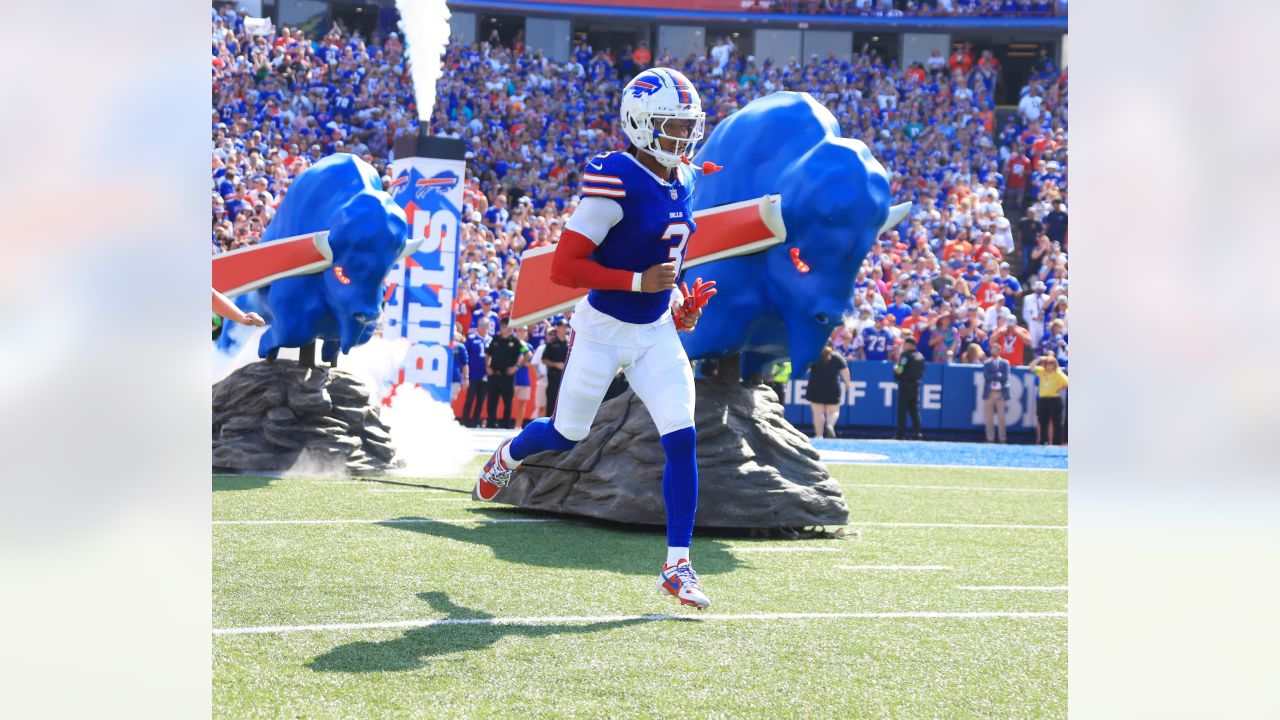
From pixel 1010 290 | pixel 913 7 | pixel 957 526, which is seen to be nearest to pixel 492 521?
pixel 957 526

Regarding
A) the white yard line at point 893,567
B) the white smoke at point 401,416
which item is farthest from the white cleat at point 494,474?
the white smoke at point 401,416

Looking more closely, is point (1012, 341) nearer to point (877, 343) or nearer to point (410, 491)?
point (877, 343)

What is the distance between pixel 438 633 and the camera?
3.58m

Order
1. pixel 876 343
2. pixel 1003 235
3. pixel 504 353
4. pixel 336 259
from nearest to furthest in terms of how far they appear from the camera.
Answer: pixel 336 259
pixel 504 353
pixel 876 343
pixel 1003 235

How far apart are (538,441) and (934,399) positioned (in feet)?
35.5

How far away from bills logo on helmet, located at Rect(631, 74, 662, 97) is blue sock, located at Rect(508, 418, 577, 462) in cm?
117

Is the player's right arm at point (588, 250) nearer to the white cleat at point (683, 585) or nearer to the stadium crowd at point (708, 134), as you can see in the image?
the white cleat at point (683, 585)

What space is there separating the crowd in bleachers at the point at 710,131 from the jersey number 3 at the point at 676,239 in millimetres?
9914

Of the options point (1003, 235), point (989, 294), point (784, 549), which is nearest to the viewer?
point (784, 549)

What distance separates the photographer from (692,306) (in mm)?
4223

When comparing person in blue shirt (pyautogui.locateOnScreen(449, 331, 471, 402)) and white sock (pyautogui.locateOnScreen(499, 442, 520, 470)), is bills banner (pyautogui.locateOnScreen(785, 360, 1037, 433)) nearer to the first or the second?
person in blue shirt (pyautogui.locateOnScreen(449, 331, 471, 402))

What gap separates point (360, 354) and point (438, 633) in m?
7.19
